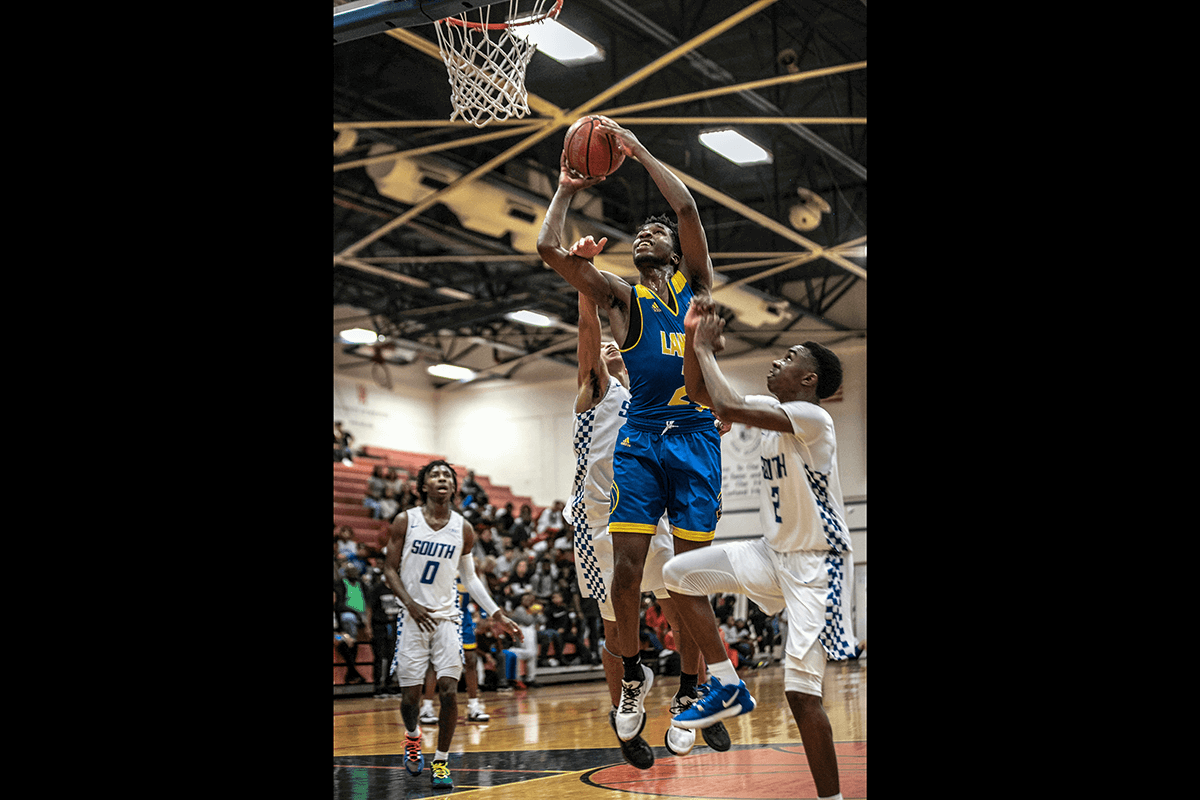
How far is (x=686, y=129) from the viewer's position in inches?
551

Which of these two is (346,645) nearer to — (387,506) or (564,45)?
(387,506)

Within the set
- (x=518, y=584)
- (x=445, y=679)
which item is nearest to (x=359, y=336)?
(x=518, y=584)

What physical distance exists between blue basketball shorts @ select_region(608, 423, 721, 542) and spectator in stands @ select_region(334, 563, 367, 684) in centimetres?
955

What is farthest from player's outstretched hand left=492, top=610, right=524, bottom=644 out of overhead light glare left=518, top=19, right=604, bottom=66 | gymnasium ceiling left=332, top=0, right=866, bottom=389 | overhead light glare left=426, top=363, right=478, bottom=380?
overhead light glare left=426, top=363, right=478, bottom=380

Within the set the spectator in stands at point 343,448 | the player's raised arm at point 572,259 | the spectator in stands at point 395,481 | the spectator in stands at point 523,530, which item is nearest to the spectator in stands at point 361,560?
the spectator in stands at point 395,481

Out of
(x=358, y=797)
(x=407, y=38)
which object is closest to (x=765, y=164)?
(x=407, y=38)

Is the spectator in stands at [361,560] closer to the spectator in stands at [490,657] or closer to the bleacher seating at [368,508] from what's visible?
the bleacher seating at [368,508]

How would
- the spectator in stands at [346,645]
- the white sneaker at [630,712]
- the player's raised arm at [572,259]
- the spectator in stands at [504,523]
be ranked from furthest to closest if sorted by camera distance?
1. the spectator in stands at [504,523]
2. the spectator in stands at [346,645]
3. the player's raised arm at [572,259]
4. the white sneaker at [630,712]

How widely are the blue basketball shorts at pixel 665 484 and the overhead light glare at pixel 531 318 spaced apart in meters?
16.1

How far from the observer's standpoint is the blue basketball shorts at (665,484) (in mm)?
4664

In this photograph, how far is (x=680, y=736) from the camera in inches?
178
